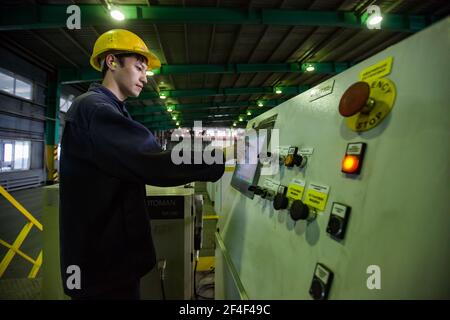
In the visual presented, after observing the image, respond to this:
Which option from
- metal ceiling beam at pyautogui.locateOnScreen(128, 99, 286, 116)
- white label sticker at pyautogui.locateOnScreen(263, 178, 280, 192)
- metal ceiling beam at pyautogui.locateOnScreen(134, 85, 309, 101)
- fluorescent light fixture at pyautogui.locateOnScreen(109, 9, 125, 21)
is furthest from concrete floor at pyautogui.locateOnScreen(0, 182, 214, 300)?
metal ceiling beam at pyautogui.locateOnScreen(128, 99, 286, 116)

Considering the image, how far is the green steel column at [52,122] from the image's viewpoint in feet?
23.1

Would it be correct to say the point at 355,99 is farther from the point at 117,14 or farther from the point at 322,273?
the point at 117,14

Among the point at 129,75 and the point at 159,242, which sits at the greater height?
the point at 129,75

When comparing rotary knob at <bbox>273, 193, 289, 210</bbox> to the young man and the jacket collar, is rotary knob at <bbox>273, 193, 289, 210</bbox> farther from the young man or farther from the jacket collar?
the jacket collar

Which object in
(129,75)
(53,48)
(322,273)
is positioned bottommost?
(322,273)

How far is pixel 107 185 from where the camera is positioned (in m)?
0.94

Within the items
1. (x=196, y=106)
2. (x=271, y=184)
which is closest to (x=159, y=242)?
(x=271, y=184)

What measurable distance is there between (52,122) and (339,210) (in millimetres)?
9094

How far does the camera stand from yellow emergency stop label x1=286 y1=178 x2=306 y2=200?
0.80 meters

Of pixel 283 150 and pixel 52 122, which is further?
pixel 52 122

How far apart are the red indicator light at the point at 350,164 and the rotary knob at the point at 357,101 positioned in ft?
0.38

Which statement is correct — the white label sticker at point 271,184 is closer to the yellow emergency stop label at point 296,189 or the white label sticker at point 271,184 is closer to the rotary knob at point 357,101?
the yellow emergency stop label at point 296,189

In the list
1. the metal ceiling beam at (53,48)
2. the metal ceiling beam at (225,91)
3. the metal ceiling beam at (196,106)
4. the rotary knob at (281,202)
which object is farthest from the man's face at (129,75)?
the metal ceiling beam at (196,106)
